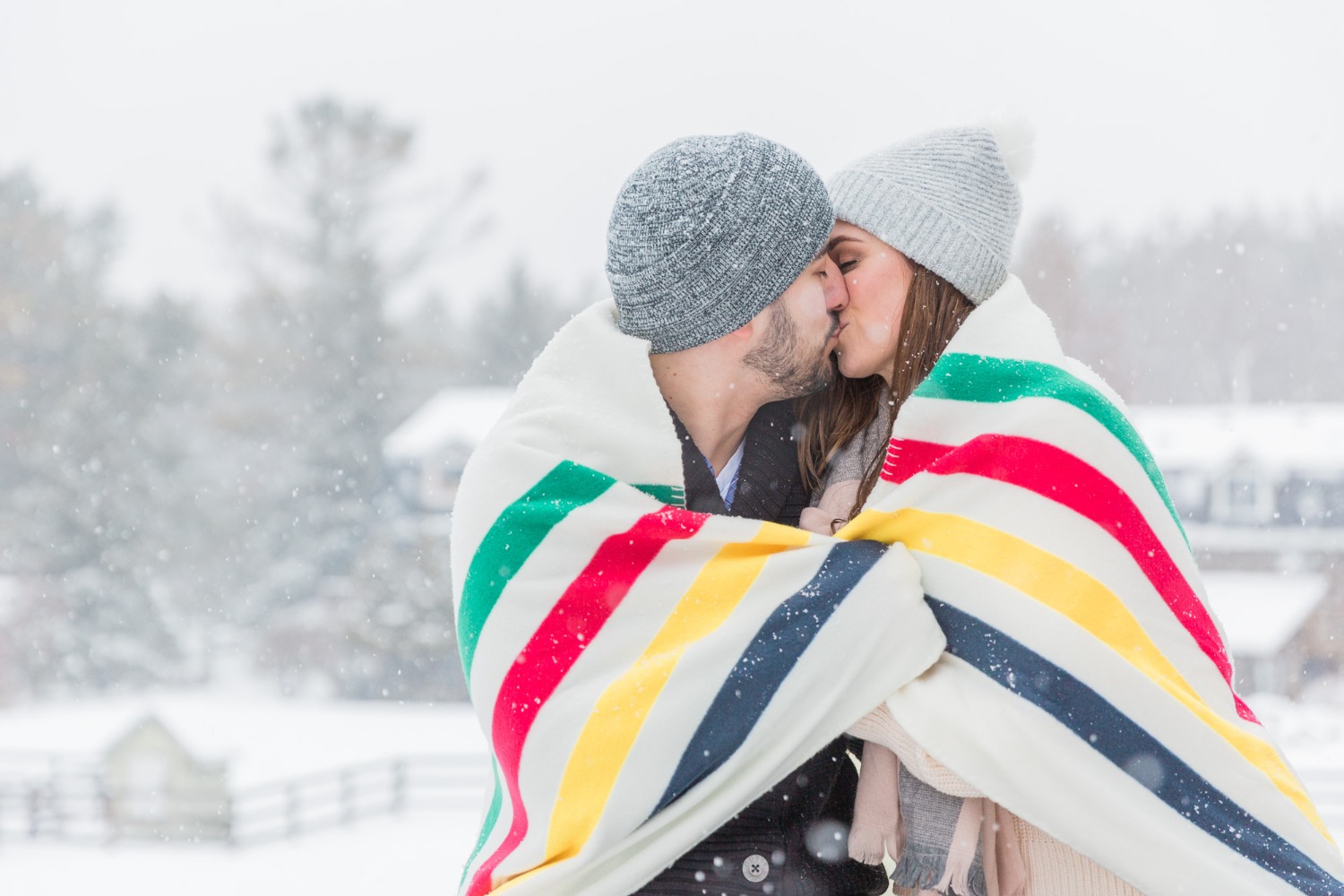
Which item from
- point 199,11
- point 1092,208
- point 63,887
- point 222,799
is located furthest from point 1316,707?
point 199,11

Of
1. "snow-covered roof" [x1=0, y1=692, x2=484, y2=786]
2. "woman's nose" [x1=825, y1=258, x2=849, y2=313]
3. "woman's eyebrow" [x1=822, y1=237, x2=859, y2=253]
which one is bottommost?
"snow-covered roof" [x1=0, y1=692, x2=484, y2=786]

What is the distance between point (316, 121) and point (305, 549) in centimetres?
577

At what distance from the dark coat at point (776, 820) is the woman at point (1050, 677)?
71 mm

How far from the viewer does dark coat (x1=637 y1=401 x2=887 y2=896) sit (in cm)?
136

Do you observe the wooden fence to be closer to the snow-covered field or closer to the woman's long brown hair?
the snow-covered field

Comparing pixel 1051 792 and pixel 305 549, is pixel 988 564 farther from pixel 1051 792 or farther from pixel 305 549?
pixel 305 549

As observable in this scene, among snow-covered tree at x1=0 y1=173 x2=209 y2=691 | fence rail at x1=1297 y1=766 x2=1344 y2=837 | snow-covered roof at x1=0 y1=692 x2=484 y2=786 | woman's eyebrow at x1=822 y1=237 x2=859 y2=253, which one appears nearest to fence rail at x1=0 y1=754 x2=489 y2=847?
snow-covered roof at x1=0 y1=692 x2=484 y2=786

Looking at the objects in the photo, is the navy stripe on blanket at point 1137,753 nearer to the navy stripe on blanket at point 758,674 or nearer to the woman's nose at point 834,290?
the navy stripe on blanket at point 758,674

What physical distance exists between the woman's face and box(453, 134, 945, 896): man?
0.15ft

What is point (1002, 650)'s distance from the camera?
126cm

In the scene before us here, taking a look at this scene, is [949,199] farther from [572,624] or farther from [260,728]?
[260,728]

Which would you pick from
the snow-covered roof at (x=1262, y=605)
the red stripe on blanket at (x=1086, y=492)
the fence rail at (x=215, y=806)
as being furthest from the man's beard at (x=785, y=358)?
the snow-covered roof at (x=1262, y=605)

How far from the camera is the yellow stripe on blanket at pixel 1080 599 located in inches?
50.0

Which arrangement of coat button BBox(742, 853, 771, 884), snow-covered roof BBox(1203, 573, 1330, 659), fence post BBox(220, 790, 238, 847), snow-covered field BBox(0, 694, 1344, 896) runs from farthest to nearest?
1. snow-covered roof BBox(1203, 573, 1330, 659)
2. fence post BBox(220, 790, 238, 847)
3. snow-covered field BBox(0, 694, 1344, 896)
4. coat button BBox(742, 853, 771, 884)
